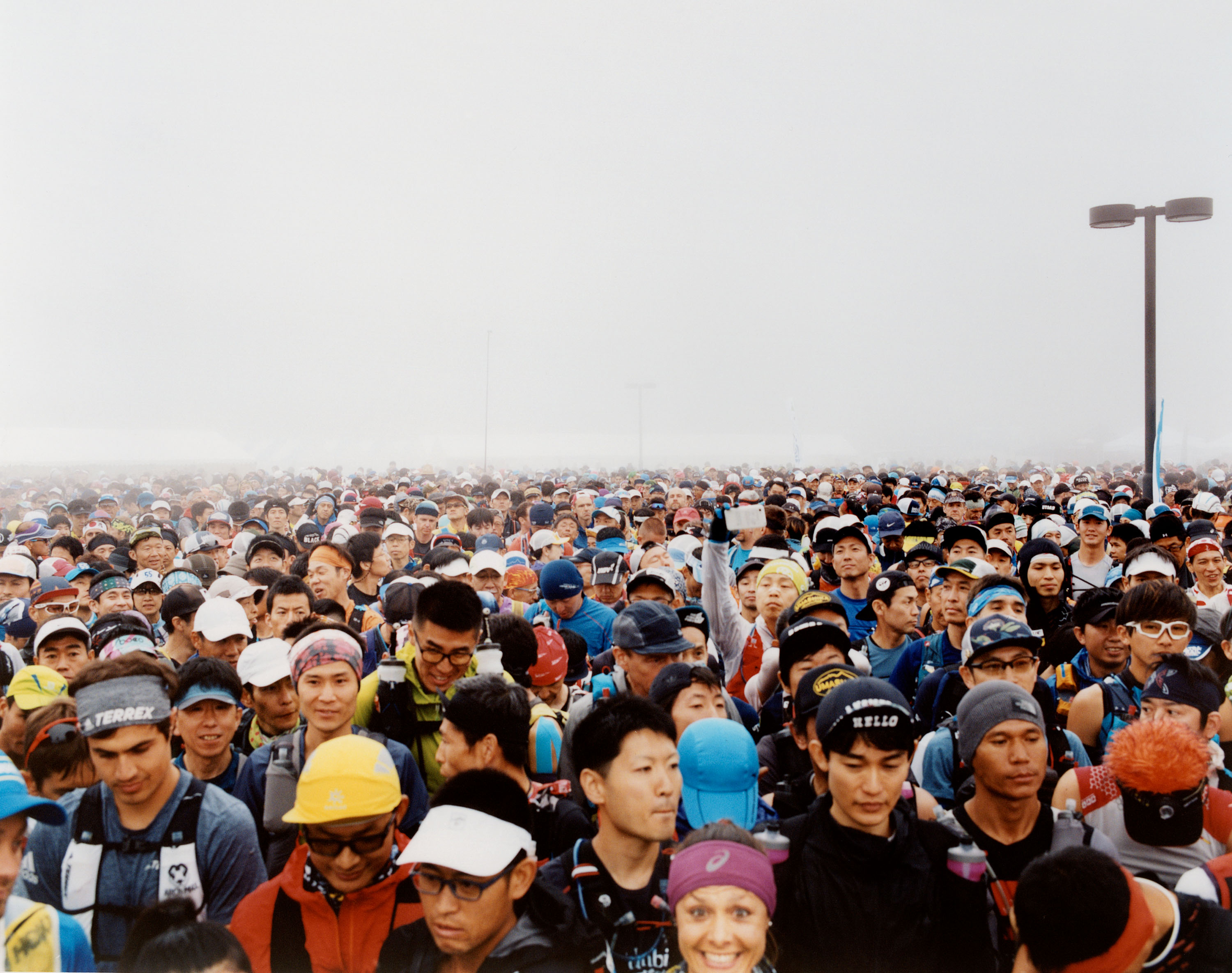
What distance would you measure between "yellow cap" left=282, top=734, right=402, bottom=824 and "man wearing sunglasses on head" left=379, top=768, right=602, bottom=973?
0.25 metres

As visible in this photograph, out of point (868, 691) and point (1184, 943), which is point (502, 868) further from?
point (1184, 943)

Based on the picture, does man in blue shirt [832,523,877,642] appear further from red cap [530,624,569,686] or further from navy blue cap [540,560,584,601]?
red cap [530,624,569,686]

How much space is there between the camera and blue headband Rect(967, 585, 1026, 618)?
456cm

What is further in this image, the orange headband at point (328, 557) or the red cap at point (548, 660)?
the orange headband at point (328, 557)

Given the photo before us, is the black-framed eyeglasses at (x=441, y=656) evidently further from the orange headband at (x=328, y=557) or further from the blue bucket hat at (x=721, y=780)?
the orange headband at (x=328, y=557)

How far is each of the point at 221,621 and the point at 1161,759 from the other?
15.5ft

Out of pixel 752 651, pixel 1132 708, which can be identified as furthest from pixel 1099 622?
pixel 752 651

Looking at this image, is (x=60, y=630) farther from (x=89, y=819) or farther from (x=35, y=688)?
(x=89, y=819)

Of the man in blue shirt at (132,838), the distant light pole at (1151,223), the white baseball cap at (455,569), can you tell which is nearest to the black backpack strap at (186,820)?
the man in blue shirt at (132,838)

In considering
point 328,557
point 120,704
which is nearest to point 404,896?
point 120,704

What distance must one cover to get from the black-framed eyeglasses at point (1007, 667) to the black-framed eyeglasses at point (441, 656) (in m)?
2.42

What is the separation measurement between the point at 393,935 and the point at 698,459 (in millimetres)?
97083

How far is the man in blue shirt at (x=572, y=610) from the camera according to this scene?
18.6 feet

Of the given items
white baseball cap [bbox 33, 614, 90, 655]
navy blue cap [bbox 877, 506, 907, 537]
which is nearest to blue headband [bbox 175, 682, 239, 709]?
white baseball cap [bbox 33, 614, 90, 655]
